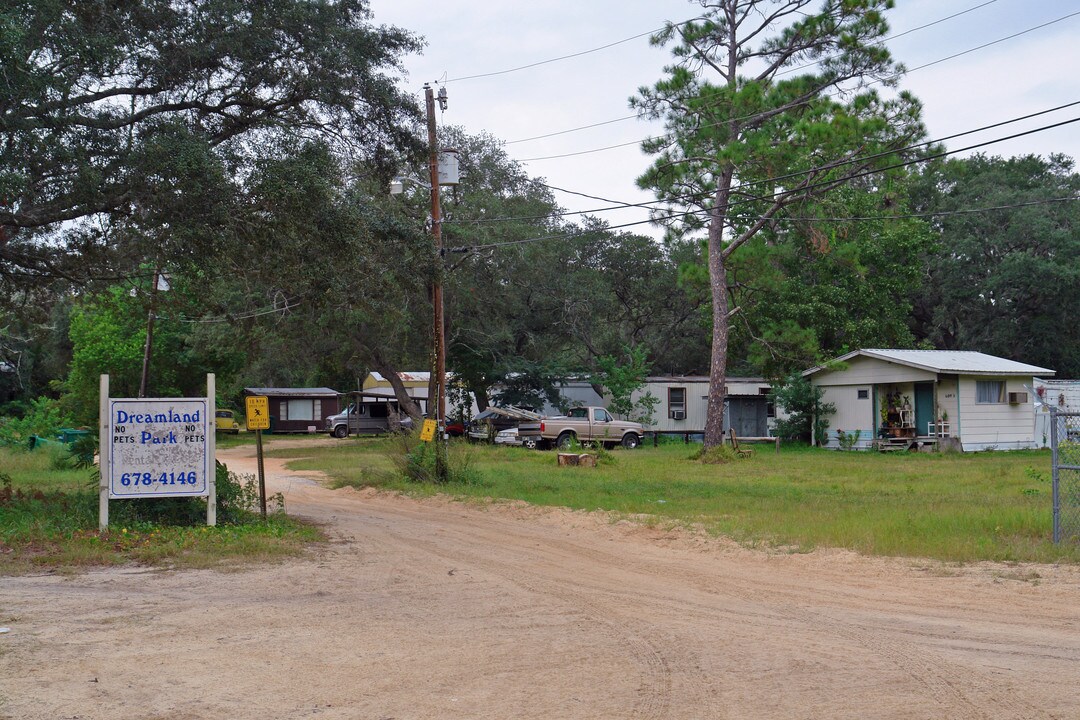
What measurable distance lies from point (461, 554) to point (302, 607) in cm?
328

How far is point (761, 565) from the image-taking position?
10297 mm

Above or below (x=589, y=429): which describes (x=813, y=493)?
below

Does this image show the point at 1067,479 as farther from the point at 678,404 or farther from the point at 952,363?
the point at 678,404

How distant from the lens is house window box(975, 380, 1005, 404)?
2930 cm

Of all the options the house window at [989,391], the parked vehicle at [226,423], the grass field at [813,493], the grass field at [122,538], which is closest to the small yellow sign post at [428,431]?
the grass field at [813,493]

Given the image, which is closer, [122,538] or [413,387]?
[122,538]

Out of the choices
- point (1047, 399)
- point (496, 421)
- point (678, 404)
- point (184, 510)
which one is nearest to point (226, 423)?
point (496, 421)

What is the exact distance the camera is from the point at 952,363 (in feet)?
95.5

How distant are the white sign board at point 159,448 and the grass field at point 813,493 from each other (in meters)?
6.10

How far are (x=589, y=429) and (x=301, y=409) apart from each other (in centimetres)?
2445

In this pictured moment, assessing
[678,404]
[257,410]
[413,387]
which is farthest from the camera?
[413,387]

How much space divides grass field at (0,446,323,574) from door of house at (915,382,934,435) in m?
22.7

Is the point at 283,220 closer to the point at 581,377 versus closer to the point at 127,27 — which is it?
the point at 127,27

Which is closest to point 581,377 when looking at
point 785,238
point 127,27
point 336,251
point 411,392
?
point 785,238
